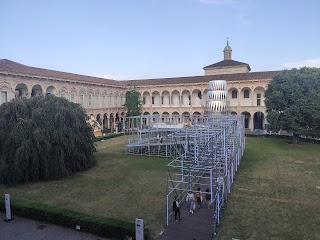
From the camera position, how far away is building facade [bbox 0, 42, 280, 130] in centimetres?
3547

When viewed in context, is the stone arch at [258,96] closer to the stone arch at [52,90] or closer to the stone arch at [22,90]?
the stone arch at [52,90]

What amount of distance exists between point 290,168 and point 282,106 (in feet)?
37.2

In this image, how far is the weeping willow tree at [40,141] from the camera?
1695cm

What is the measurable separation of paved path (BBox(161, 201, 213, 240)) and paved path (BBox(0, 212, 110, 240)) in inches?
118

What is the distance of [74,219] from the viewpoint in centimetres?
1135

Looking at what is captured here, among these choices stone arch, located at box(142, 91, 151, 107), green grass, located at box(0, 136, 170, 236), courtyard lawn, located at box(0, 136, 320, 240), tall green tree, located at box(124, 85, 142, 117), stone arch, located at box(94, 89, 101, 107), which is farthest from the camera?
stone arch, located at box(142, 91, 151, 107)

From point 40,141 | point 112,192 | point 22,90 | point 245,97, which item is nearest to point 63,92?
point 22,90

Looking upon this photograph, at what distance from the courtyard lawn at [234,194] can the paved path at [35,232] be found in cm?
194

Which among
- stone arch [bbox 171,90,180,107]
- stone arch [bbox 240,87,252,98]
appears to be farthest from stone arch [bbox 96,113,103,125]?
stone arch [bbox 240,87,252,98]

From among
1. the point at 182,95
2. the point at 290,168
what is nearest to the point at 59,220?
the point at 290,168

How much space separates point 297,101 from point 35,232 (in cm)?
2737

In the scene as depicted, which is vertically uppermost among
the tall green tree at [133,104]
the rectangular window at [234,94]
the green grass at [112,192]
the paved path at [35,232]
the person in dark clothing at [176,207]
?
the rectangular window at [234,94]

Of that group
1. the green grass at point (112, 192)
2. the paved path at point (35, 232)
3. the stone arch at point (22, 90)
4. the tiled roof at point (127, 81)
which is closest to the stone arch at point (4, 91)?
the tiled roof at point (127, 81)

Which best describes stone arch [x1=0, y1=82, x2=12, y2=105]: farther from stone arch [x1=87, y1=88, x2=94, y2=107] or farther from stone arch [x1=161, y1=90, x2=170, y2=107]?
stone arch [x1=161, y1=90, x2=170, y2=107]
